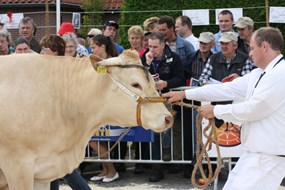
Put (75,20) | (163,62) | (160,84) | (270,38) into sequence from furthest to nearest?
(75,20) < (163,62) < (160,84) < (270,38)

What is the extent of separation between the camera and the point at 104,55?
700 centimetres

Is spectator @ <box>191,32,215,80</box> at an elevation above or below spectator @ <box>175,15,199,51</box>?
below

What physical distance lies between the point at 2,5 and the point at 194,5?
579 inches

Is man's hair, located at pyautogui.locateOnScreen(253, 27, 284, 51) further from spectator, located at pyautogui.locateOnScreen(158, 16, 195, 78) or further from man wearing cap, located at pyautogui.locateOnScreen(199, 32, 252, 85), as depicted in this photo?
spectator, located at pyautogui.locateOnScreen(158, 16, 195, 78)

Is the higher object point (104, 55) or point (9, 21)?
point (9, 21)

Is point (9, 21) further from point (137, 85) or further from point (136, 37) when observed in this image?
point (137, 85)

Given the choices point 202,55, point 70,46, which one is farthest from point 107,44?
point 202,55

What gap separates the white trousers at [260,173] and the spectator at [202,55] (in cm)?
343

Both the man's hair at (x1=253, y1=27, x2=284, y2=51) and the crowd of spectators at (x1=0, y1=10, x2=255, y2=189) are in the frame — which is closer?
the man's hair at (x1=253, y1=27, x2=284, y2=51)

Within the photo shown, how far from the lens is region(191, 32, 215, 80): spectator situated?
25.0 ft

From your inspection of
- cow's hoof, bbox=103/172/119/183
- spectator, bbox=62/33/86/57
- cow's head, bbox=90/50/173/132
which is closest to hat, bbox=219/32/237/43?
spectator, bbox=62/33/86/57

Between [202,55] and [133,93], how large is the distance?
349 cm

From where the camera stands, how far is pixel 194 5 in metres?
14.8

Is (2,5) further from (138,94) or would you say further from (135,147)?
(138,94)
